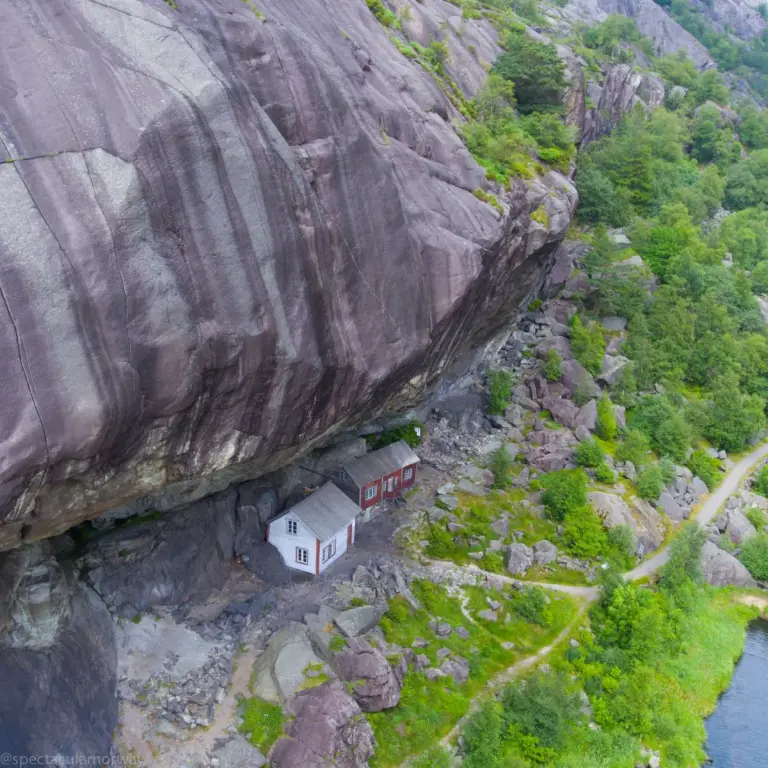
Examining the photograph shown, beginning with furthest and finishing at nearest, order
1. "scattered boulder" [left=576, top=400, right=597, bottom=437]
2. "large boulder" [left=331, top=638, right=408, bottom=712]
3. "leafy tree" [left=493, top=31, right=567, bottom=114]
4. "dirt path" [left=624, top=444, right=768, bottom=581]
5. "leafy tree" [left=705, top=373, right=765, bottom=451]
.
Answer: "leafy tree" [left=705, top=373, right=765, bottom=451]
"leafy tree" [left=493, top=31, right=567, bottom=114]
"scattered boulder" [left=576, top=400, right=597, bottom=437]
"dirt path" [left=624, top=444, right=768, bottom=581]
"large boulder" [left=331, top=638, right=408, bottom=712]

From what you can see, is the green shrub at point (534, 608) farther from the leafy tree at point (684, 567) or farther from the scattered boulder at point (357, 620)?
the leafy tree at point (684, 567)

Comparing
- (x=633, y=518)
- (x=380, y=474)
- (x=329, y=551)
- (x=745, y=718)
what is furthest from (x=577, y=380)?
(x=329, y=551)

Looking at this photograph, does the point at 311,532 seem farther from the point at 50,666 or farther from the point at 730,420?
the point at 730,420

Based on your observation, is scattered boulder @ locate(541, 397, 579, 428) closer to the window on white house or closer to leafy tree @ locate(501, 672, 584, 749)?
the window on white house

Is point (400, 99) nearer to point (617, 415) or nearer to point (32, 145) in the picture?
point (32, 145)

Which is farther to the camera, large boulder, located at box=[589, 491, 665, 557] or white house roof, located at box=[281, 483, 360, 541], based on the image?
large boulder, located at box=[589, 491, 665, 557]

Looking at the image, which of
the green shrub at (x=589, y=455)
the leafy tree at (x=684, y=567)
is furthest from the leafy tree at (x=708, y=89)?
the leafy tree at (x=684, y=567)

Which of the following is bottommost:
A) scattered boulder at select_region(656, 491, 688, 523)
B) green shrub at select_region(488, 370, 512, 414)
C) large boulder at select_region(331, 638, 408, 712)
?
green shrub at select_region(488, 370, 512, 414)

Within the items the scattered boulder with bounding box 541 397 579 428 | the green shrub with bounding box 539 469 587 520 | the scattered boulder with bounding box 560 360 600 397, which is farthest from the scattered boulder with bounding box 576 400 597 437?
the green shrub with bounding box 539 469 587 520
